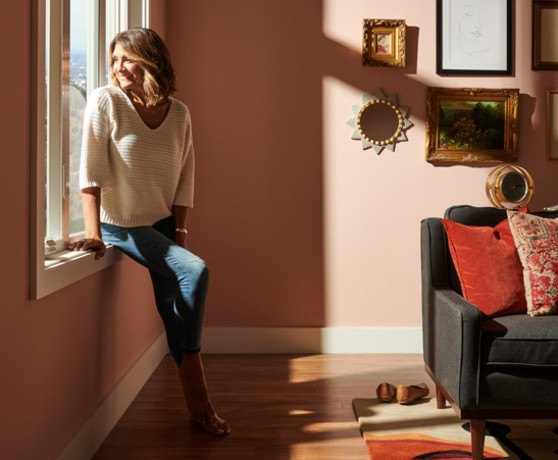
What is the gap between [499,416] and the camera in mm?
2549

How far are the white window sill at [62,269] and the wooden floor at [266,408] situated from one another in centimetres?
66

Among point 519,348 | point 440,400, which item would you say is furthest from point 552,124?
point 519,348

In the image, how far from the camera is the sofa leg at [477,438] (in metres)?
2.50

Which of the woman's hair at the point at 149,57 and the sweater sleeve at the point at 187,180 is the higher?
the woman's hair at the point at 149,57

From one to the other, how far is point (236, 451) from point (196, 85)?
7.36 feet

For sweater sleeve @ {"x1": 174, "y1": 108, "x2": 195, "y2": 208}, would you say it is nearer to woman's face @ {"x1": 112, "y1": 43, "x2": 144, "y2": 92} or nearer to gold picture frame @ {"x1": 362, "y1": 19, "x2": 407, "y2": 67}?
woman's face @ {"x1": 112, "y1": 43, "x2": 144, "y2": 92}

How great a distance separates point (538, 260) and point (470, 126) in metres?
1.56

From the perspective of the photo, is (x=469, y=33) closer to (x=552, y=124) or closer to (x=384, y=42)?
(x=384, y=42)

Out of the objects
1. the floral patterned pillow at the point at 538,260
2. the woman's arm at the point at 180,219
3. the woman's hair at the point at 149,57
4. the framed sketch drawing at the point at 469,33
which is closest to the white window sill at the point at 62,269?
the woman's arm at the point at 180,219

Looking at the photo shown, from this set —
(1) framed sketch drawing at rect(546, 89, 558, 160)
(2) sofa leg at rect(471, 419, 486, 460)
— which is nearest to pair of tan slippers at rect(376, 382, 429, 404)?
(2) sofa leg at rect(471, 419, 486, 460)

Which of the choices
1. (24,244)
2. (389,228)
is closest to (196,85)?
(389,228)

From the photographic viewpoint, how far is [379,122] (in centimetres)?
428

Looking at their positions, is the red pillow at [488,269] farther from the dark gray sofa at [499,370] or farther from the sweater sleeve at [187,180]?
the sweater sleeve at [187,180]

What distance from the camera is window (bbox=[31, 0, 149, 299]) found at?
2.05 m
